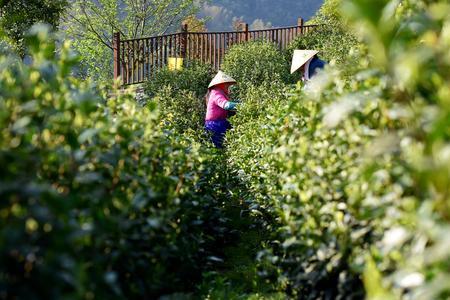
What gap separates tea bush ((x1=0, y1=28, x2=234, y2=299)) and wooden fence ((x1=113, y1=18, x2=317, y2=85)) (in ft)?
48.0

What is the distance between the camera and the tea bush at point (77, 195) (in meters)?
2.07

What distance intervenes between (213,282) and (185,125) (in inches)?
295

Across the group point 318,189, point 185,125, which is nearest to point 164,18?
point 185,125

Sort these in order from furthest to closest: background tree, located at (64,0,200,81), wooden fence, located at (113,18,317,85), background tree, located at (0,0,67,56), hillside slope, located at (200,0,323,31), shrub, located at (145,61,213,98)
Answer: hillside slope, located at (200,0,323,31)
background tree, located at (64,0,200,81)
wooden fence, located at (113,18,317,85)
background tree, located at (0,0,67,56)
shrub, located at (145,61,213,98)

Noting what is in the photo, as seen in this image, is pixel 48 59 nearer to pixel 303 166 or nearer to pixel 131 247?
pixel 131 247

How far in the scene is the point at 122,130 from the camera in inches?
122

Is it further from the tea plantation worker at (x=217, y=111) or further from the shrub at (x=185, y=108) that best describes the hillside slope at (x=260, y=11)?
the tea plantation worker at (x=217, y=111)

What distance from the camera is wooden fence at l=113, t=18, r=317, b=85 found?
1861cm

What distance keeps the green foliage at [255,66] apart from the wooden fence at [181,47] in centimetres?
215

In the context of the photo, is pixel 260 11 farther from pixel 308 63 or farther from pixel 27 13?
pixel 308 63

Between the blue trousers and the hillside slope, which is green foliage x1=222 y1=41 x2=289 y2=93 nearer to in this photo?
the blue trousers

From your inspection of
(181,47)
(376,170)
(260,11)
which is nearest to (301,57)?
(376,170)

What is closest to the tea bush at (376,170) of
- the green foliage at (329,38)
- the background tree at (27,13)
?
the green foliage at (329,38)

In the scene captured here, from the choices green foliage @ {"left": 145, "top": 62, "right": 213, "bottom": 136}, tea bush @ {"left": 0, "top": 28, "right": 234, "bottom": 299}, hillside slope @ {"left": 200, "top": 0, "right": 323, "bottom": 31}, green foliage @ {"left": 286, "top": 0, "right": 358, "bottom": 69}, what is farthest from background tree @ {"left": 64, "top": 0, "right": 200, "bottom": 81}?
hillside slope @ {"left": 200, "top": 0, "right": 323, "bottom": 31}
